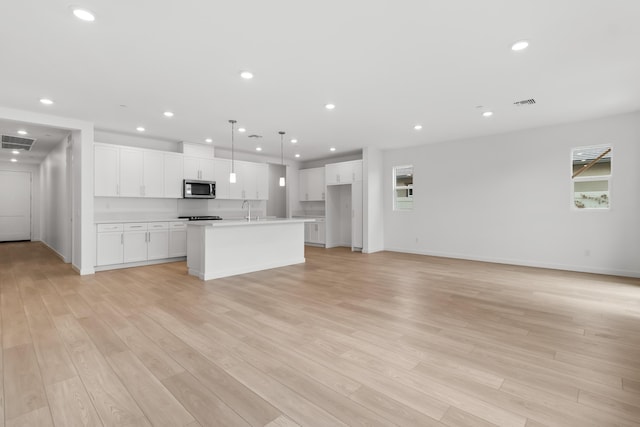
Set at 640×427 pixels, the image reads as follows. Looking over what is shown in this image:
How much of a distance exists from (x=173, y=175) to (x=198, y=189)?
60 centimetres

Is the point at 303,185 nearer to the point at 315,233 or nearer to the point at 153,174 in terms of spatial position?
the point at 315,233

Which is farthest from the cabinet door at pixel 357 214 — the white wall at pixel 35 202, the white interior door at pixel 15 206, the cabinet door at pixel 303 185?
the white interior door at pixel 15 206

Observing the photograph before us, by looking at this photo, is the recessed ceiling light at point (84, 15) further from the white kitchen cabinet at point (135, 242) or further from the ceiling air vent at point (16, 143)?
the ceiling air vent at point (16, 143)

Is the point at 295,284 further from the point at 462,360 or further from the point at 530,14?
the point at 530,14

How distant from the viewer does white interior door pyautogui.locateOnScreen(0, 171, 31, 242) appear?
10.1 metres

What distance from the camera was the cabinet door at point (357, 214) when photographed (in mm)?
8250

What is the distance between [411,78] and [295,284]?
3280mm

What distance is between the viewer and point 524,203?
20.0 feet

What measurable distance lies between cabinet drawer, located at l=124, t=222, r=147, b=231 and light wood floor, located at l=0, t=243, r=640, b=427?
1.61 m

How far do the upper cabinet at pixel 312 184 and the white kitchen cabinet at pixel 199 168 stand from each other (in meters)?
3.17

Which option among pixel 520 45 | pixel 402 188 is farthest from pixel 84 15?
pixel 402 188

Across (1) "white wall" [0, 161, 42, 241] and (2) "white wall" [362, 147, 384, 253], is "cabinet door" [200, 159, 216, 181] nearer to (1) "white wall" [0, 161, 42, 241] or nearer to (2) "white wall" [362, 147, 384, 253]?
(2) "white wall" [362, 147, 384, 253]

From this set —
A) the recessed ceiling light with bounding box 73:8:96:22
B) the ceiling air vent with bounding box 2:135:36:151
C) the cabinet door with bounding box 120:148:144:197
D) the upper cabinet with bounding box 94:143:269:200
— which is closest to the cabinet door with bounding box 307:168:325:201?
the upper cabinet with bounding box 94:143:269:200

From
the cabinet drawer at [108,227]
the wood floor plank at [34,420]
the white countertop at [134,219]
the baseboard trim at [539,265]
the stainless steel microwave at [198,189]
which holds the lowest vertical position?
the wood floor plank at [34,420]
